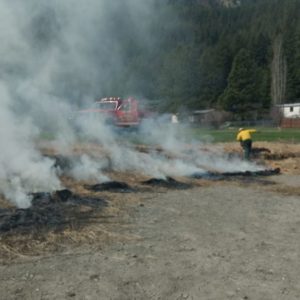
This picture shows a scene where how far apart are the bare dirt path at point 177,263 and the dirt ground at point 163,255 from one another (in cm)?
1

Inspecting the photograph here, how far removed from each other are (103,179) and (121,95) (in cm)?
1469

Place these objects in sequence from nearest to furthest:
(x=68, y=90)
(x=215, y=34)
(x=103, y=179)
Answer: (x=103, y=179), (x=68, y=90), (x=215, y=34)

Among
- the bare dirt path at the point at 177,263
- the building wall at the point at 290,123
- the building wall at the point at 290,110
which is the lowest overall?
the building wall at the point at 290,123

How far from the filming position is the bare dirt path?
6.54 m

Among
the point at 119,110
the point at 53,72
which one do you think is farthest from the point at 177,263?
the point at 119,110

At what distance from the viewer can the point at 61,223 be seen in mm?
9930

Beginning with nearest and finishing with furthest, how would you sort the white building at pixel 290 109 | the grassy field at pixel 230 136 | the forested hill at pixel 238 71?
1. the grassy field at pixel 230 136
2. the white building at pixel 290 109
3. the forested hill at pixel 238 71

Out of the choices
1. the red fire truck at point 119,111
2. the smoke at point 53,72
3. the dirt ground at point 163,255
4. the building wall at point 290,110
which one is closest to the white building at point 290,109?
the building wall at point 290,110

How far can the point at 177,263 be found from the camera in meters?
7.75

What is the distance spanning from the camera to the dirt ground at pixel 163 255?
6602 mm

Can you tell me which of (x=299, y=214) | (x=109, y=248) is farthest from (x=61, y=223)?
(x=299, y=214)

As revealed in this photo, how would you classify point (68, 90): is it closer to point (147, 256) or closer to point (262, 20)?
point (147, 256)

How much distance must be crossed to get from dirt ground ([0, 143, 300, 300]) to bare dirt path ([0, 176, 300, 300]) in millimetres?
13

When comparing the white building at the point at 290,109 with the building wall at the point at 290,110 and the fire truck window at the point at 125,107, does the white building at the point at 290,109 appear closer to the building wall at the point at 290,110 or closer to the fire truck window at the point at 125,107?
the building wall at the point at 290,110
